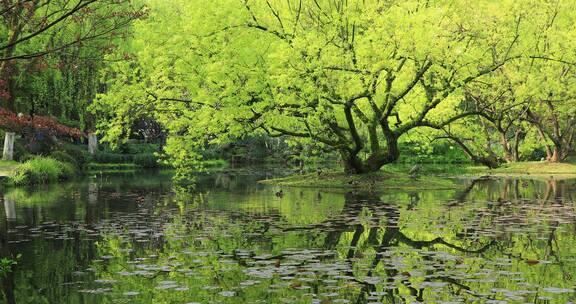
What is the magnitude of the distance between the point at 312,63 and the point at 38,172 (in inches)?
714

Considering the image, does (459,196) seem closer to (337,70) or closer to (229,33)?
(337,70)

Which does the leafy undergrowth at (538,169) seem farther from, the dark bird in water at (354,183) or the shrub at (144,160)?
the shrub at (144,160)

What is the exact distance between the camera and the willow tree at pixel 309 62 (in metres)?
25.6

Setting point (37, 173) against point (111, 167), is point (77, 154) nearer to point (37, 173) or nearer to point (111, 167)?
point (111, 167)

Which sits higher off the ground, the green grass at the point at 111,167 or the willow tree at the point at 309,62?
the willow tree at the point at 309,62

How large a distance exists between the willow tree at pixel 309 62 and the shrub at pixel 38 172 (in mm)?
7921

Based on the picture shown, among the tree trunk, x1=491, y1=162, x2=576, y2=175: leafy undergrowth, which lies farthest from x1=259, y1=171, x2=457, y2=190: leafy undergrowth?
x1=491, y1=162, x2=576, y2=175: leafy undergrowth

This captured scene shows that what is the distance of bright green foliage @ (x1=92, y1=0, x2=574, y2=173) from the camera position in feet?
84.1

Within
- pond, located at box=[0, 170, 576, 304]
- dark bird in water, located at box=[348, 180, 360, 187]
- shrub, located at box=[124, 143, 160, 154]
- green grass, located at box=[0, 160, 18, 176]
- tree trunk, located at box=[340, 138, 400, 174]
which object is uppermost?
shrub, located at box=[124, 143, 160, 154]

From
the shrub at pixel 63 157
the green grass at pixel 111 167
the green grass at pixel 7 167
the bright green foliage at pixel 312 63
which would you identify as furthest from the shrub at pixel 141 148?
the bright green foliage at pixel 312 63

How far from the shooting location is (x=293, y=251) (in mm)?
12328

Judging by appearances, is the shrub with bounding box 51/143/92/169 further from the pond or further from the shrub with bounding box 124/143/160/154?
the pond

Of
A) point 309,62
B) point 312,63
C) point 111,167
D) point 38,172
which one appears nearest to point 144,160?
point 111,167

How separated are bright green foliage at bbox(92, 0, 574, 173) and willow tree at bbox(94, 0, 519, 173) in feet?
0.19
